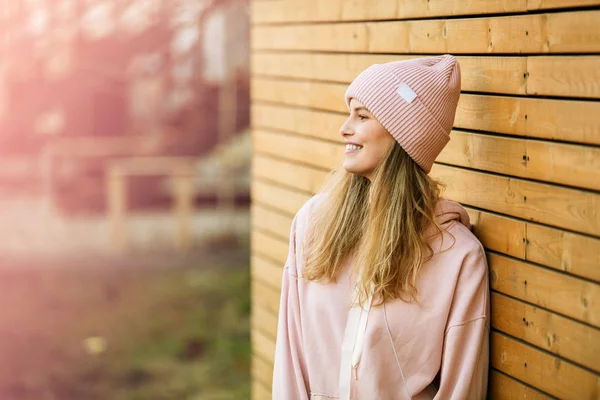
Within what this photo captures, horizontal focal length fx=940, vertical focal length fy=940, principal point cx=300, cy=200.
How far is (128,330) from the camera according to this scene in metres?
9.69

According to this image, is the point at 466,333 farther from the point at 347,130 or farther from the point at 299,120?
the point at 299,120

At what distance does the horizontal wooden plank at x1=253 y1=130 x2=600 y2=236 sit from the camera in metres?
2.40

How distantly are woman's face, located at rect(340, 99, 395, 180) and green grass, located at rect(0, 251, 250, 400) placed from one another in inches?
228

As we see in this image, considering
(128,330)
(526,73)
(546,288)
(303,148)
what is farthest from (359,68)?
(128,330)

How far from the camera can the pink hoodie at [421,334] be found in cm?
267

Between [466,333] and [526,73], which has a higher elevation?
[526,73]

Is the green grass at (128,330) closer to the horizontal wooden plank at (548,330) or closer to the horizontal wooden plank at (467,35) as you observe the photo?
the horizontal wooden plank at (467,35)

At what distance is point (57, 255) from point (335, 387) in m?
9.59

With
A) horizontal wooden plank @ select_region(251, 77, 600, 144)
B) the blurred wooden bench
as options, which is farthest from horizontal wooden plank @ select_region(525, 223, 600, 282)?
the blurred wooden bench

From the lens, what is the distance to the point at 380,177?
2703 mm

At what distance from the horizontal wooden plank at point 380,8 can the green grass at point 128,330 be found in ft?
14.2

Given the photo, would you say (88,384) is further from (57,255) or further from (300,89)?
(300,89)

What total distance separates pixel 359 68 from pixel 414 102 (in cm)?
Result: 113

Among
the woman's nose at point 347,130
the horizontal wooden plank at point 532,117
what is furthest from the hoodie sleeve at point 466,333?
the woman's nose at point 347,130
